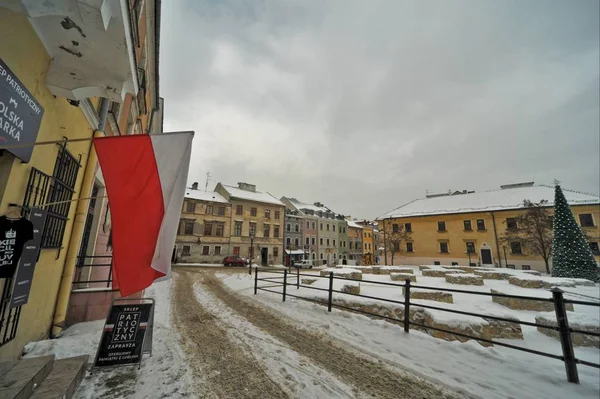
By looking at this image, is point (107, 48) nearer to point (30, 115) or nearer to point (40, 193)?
point (30, 115)

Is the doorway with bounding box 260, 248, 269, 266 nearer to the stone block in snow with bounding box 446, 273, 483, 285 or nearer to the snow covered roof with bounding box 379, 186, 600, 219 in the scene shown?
the snow covered roof with bounding box 379, 186, 600, 219

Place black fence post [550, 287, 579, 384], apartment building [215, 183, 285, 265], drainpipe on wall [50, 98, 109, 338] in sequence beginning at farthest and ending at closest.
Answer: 1. apartment building [215, 183, 285, 265]
2. drainpipe on wall [50, 98, 109, 338]
3. black fence post [550, 287, 579, 384]

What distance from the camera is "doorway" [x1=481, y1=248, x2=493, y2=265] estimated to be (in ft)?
97.2

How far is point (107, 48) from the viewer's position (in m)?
2.84

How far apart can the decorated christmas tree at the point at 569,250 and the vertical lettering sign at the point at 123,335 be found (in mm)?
24817

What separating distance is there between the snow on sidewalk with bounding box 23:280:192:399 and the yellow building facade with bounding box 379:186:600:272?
35.4 m

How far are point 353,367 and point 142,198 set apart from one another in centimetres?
Result: 392

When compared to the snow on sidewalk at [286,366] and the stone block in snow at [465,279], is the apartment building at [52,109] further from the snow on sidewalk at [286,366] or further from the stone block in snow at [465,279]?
the stone block in snow at [465,279]

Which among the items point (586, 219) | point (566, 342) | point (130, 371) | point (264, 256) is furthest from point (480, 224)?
point (130, 371)

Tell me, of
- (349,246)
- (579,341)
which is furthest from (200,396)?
(349,246)

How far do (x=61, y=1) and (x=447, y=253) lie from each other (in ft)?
127

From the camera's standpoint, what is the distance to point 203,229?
31.8m

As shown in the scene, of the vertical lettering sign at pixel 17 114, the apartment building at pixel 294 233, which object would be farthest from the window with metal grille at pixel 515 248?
the vertical lettering sign at pixel 17 114

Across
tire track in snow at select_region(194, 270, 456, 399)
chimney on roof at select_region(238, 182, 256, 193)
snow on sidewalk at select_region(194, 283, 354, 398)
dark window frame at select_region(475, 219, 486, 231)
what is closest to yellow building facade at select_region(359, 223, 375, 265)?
dark window frame at select_region(475, 219, 486, 231)
